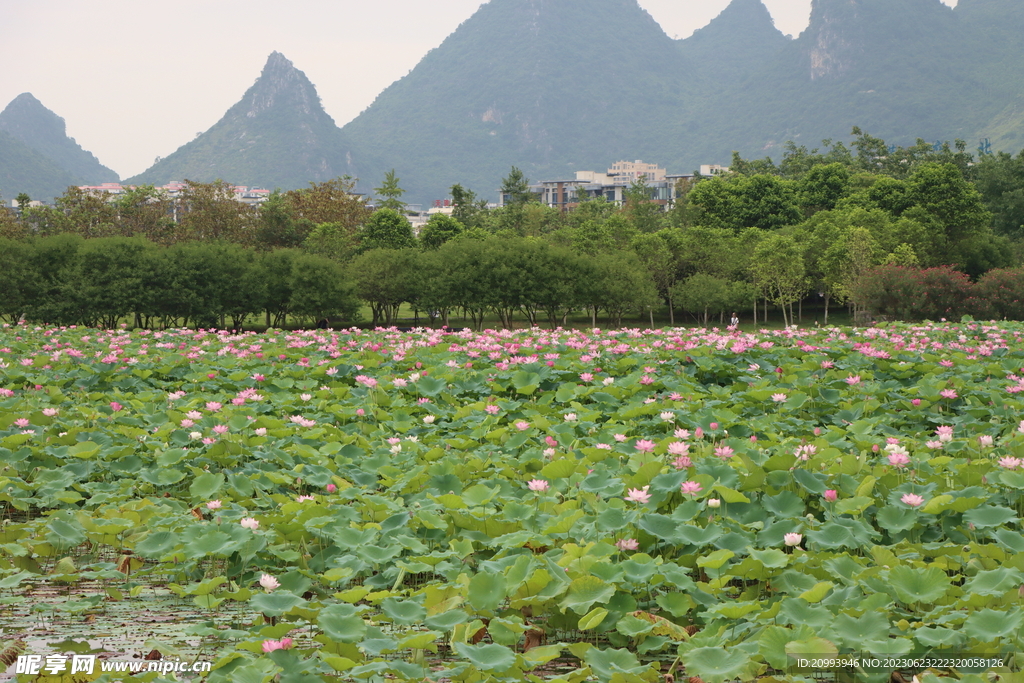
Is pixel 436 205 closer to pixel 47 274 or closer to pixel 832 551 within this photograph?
pixel 47 274

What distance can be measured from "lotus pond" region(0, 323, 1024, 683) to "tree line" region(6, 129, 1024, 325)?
1121 inches

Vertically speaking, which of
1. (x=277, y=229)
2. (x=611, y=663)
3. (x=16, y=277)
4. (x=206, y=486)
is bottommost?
(x=611, y=663)

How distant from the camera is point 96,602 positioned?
353 cm

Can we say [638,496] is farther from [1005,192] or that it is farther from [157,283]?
[1005,192]

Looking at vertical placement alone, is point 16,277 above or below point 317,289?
above

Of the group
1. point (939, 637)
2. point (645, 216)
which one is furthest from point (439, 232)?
point (939, 637)

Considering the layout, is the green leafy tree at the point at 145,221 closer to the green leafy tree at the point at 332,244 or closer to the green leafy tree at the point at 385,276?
the green leafy tree at the point at 332,244

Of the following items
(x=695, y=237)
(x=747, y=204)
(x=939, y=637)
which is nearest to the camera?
(x=939, y=637)

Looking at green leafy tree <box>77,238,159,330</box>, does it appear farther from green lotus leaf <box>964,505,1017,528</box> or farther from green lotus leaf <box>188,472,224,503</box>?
green lotus leaf <box>964,505,1017,528</box>

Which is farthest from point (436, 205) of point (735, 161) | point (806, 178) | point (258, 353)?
point (258, 353)

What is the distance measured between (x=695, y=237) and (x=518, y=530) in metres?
46.4

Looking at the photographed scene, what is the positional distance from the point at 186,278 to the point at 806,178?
1787 inches

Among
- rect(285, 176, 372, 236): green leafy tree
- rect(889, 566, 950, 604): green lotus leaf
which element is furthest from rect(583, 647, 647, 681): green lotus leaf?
rect(285, 176, 372, 236): green leafy tree

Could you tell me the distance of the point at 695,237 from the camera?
4834cm
